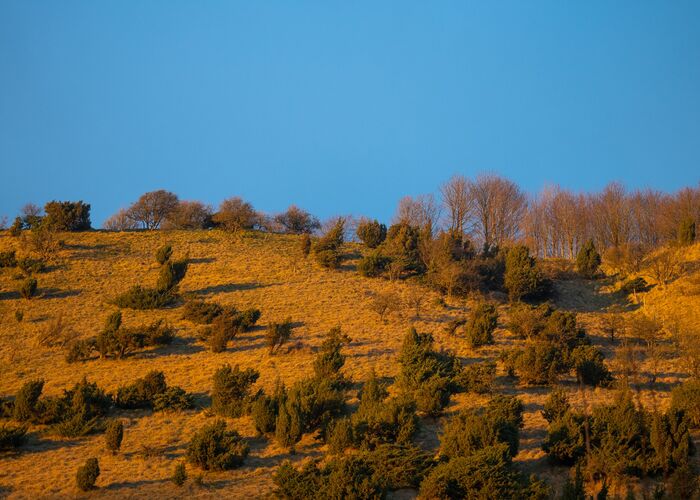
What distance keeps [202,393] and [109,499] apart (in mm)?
7878

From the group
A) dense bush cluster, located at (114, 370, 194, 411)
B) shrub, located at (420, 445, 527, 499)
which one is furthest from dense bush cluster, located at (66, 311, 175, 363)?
shrub, located at (420, 445, 527, 499)

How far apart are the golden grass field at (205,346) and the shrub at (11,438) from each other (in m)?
0.30

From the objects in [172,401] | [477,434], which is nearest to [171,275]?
[172,401]

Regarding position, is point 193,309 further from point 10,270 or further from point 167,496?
point 167,496

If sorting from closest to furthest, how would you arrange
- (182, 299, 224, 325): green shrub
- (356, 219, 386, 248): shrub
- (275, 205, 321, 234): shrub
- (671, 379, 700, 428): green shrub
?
(671, 379, 700, 428): green shrub < (182, 299, 224, 325): green shrub < (356, 219, 386, 248): shrub < (275, 205, 321, 234): shrub

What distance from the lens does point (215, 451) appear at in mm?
14992

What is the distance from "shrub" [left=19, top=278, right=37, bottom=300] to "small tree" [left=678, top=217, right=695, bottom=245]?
38.6 m

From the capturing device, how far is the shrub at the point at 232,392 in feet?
61.3

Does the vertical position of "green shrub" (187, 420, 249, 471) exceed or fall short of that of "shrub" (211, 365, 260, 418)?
it falls short

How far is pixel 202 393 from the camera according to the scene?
20.9 meters

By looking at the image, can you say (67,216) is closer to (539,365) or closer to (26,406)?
(26,406)

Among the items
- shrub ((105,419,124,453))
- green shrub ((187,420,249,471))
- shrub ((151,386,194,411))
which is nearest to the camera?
green shrub ((187,420,249,471))

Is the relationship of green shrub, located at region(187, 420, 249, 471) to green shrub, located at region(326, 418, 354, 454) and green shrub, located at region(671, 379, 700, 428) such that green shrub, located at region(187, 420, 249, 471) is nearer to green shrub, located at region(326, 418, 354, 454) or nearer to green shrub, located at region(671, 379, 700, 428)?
green shrub, located at region(326, 418, 354, 454)

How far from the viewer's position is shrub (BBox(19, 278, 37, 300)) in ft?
103
